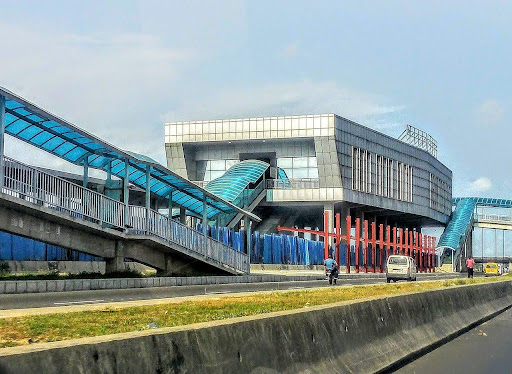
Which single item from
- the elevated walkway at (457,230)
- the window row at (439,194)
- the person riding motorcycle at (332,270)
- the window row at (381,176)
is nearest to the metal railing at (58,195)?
the person riding motorcycle at (332,270)

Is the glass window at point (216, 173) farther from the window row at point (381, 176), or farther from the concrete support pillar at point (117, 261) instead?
the concrete support pillar at point (117, 261)

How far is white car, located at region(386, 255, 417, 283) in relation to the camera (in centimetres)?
5252

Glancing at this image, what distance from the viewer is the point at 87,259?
39531mm

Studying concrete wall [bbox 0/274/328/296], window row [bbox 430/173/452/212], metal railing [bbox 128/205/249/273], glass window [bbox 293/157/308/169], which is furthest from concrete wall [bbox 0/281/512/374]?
window row [bbox 430/173/452/212]

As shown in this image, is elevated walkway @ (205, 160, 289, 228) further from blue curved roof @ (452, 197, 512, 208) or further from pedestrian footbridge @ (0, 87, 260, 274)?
blue curved roof @ (452, 197, 512, 208)

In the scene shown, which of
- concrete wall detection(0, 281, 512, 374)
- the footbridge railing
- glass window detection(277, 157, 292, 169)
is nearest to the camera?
concrete wall detection(0, 281, 512, 374)

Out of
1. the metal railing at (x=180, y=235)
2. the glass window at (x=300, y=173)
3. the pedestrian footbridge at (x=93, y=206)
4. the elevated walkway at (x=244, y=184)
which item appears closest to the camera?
the pedestrian footbridge at (x=93, y=206)

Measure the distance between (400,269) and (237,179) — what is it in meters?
29.6

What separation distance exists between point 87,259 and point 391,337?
28889mm

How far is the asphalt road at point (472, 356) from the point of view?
→ 12.0 metres

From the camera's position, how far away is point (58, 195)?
2805cm

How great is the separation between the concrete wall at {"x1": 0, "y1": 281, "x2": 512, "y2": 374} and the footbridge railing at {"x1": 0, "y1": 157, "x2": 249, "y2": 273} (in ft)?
49.3

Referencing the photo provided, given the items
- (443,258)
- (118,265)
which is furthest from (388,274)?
(443,258)

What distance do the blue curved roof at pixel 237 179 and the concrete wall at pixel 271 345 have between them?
60.9 meters
